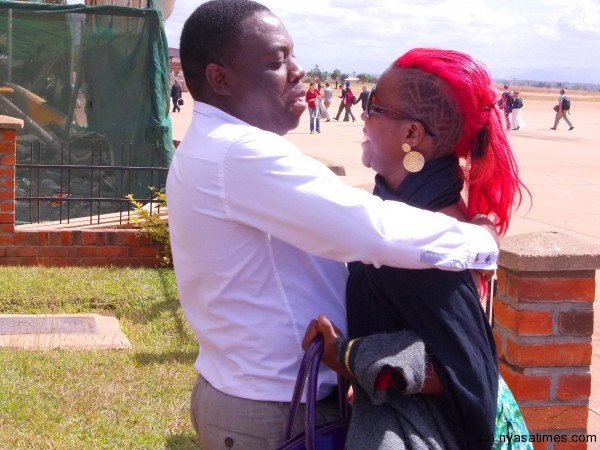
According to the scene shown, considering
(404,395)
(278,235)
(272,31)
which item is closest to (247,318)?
(278,235)

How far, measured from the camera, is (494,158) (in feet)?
6.45

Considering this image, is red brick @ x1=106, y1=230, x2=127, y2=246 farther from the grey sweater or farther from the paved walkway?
the grey sweater

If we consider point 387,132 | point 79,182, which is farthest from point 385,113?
point 79,182

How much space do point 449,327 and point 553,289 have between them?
1570mm

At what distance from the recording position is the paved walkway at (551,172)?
10.6 meters

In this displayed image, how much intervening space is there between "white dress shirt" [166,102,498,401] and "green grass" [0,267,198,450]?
7.36 feet

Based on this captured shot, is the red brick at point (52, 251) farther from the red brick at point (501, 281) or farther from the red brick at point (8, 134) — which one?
the red brick at point (501, 281)

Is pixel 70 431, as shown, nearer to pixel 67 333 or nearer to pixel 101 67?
pixel 67 333

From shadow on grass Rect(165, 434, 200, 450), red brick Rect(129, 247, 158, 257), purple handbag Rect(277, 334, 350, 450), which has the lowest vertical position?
red brick Rect(129, 247, 158, 257)

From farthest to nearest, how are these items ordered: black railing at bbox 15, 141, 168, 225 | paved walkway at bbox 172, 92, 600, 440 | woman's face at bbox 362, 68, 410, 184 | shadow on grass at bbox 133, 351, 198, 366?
paved walkway at bbox 172, 92, 600, 440 → black railing at bbox 15, 141, 168, 225 → shadow on grass at bbox 133, 351, 198, 366 → woman's face at bbox 362, 68, 410, 184

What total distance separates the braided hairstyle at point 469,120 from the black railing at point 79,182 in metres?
6.43

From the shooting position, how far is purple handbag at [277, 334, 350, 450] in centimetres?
170

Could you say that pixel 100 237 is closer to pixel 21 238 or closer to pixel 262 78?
pixel 21 238

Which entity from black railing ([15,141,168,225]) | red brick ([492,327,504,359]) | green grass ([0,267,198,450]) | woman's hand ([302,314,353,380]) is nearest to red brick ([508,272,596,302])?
red brick ([492,327,504,359])
